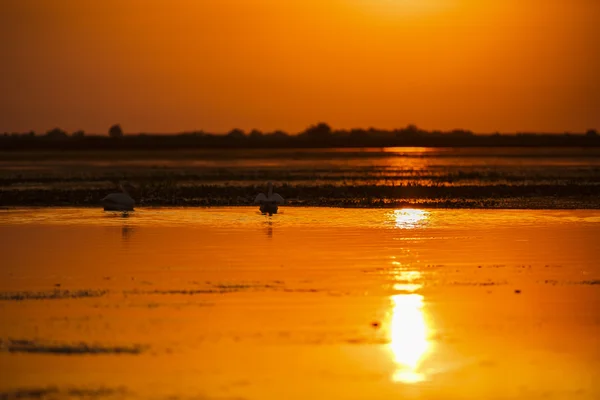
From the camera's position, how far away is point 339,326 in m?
12.2

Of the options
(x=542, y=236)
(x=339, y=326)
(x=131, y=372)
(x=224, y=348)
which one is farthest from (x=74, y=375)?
(x=542, y=236)

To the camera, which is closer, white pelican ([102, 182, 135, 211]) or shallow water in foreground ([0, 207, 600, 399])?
shallow water in foreground ([0, 207, 600, 399])

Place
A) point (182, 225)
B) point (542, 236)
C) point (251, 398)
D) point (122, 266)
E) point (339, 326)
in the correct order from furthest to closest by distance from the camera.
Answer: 1. point (182, 225)
2. point (542, 236)
3. point (122, 266)
4. point (339, 326)
5. point (251, 398)

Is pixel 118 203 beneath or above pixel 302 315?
beneath

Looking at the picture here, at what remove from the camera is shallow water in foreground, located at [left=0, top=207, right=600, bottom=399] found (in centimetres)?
1008

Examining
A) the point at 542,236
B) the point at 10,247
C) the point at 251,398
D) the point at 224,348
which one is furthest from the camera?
the point at 542,236

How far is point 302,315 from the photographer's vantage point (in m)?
12.9

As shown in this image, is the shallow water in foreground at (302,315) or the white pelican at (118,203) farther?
the white pelican at (118,203)

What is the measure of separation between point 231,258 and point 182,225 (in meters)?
6.58

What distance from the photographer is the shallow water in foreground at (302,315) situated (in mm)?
10078

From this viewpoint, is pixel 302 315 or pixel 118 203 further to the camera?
pixel 118 203

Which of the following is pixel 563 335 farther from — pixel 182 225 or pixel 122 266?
pixel 182 225

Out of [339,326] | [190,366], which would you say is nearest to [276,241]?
[339,326]

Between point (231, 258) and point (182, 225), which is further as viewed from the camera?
point (182, 225)
